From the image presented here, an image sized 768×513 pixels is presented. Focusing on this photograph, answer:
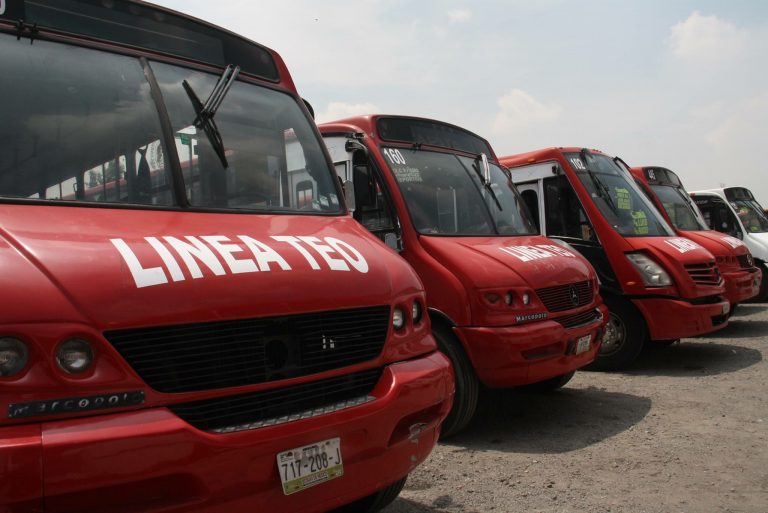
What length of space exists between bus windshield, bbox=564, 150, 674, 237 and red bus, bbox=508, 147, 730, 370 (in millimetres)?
15

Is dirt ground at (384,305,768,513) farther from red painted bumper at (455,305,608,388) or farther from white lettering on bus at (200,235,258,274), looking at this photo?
white lettering on bus at (200,235,258,274)

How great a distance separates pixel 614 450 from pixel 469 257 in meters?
1.78

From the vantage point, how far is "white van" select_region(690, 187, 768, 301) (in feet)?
42.3

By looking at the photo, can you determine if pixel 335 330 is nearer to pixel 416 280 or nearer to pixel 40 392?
pixel 416 280

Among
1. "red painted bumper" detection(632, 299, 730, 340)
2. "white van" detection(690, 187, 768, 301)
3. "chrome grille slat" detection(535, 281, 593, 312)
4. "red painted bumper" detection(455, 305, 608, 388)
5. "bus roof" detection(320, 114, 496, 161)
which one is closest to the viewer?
"red painted bumper" detection(455, 305, 608, 388)

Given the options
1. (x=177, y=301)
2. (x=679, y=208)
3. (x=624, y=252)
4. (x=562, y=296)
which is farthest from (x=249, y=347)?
(x=679, y=208)

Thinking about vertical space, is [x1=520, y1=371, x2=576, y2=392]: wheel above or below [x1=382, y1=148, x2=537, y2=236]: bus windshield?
below

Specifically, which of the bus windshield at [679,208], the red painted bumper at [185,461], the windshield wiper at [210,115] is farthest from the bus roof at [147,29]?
the bus windshield at [679,208]

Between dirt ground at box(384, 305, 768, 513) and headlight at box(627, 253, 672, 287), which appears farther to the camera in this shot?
headlight at box(627, 253, 672, 287)

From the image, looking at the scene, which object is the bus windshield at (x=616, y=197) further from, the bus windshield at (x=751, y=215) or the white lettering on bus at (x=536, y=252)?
the bus windshield at (x=751, y=215)

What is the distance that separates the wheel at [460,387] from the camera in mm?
5203

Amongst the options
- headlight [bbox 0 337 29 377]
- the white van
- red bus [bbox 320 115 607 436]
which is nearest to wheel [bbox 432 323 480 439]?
red bus [bbox 320 115 607 436]

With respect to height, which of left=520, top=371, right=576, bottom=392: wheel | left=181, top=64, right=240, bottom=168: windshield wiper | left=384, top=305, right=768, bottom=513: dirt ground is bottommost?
left=384, top=305, right=768, bottom=513: dirt ground

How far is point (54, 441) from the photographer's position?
84.2 inches
